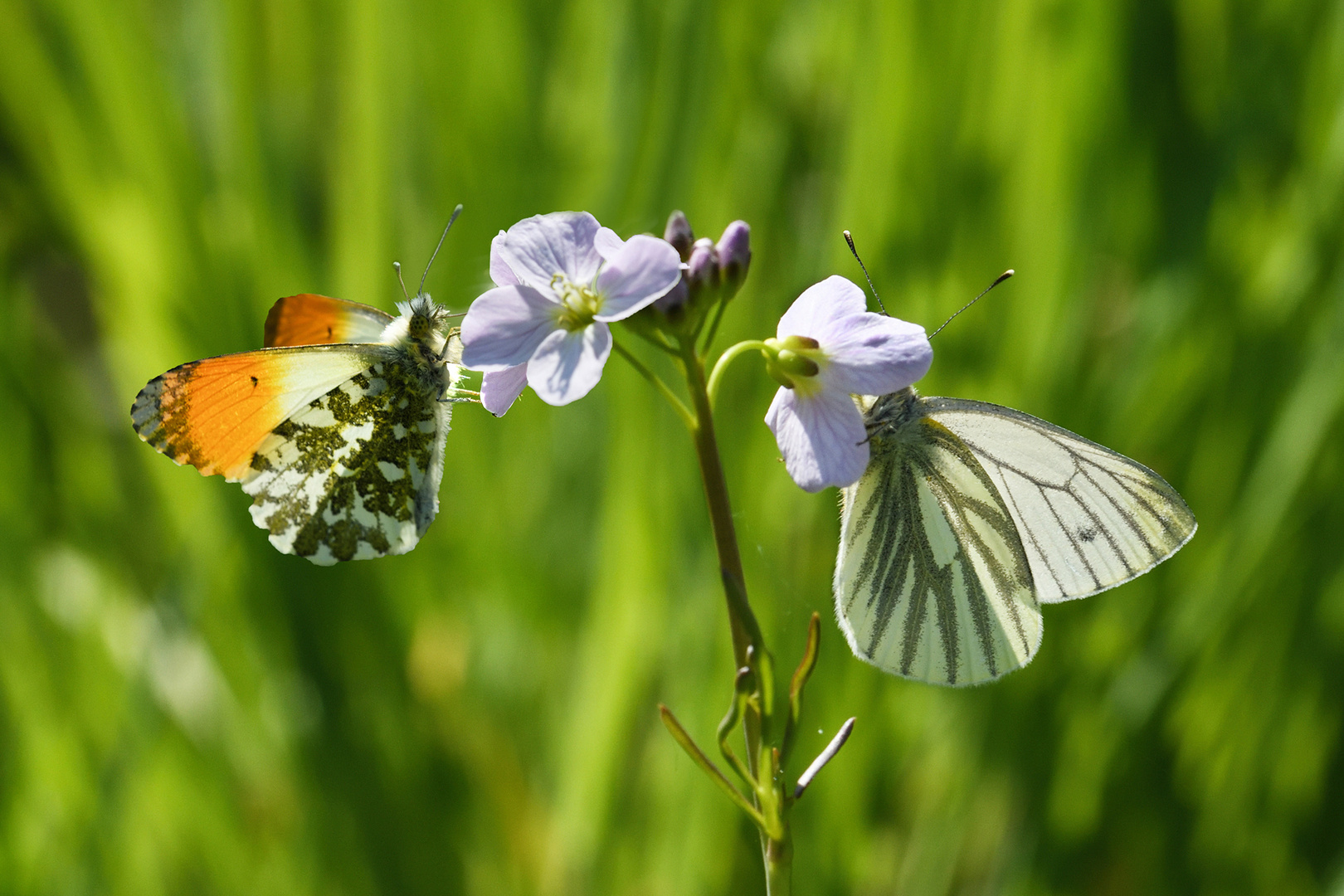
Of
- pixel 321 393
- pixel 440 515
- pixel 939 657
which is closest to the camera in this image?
pixel 939 657

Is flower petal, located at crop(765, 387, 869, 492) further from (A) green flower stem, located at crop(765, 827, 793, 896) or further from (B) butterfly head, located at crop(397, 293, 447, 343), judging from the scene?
(B) butterfly head, located at crop(397, 293, 447, 343)

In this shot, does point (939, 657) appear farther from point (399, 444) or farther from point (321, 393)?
point (321, 393)

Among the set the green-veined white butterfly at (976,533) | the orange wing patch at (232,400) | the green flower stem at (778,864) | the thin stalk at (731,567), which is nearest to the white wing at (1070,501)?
the green-veined white butterfly at (976,533)

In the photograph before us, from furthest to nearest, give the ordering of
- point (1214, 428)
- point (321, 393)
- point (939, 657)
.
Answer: point (1214, 428), point (321, 393), point (939, 657)

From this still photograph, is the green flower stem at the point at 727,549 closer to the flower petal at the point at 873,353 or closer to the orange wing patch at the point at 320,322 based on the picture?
the flower petal at the point at 873,353

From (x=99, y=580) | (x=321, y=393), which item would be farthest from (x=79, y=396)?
(x=321, y=393)

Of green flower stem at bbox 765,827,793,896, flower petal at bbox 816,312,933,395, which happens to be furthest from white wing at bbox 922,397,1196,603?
green flower stem at bbox 765,827,793,896
